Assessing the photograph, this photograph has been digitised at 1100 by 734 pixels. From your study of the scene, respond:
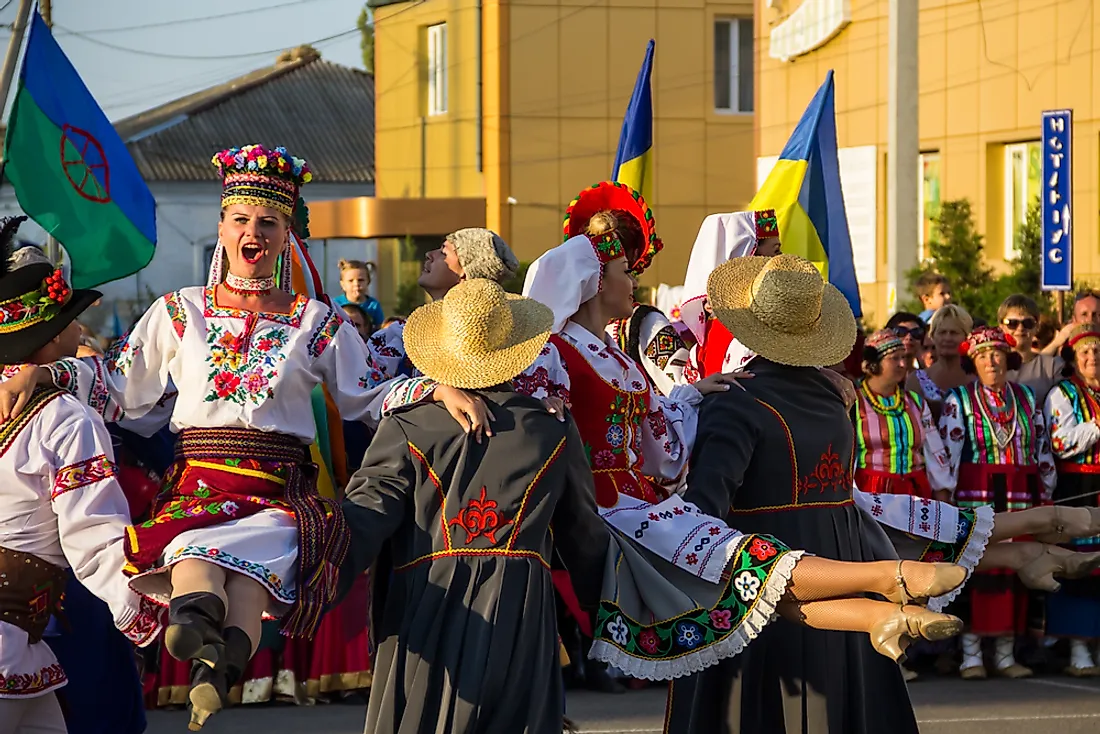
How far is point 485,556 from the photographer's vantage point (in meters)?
4.52

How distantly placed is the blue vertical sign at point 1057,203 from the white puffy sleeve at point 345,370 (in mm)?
7939

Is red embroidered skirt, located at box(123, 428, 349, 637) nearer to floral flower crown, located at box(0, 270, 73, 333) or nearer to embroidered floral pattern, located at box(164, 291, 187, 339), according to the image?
embroidered floral pattern, located at box(164, 291, 187, 339)

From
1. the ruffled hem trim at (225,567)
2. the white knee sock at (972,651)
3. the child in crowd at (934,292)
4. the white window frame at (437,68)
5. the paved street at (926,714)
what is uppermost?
the white window frame at (437,68)

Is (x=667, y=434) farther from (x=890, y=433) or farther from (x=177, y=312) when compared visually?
(x=890, y=433)

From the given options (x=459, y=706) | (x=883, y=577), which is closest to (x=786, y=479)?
(x=883, y=577)

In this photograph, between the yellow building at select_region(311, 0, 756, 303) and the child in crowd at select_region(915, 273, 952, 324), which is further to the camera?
the yellow building at select_region(311, 0, 756, 303)

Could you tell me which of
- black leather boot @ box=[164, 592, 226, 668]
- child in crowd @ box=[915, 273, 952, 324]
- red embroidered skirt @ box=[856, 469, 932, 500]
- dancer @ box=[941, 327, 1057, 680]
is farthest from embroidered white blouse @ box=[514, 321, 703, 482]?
child in crowd @ box=[915, 273, 952, 324]

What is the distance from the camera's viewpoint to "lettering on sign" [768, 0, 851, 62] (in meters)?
21.0

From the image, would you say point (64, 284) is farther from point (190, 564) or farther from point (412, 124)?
point (412, 124)

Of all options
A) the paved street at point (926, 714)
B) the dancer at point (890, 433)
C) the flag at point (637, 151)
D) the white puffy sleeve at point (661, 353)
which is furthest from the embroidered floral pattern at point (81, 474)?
the dancer at point (890, 433)

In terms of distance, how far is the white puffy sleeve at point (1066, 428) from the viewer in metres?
9.07

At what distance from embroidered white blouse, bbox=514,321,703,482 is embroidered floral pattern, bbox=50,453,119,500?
4.41ft

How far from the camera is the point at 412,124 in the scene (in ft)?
97.5

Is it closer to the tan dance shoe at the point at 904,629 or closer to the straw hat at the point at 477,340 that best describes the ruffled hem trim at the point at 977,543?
the tan dance shoe at the point at 904,629
